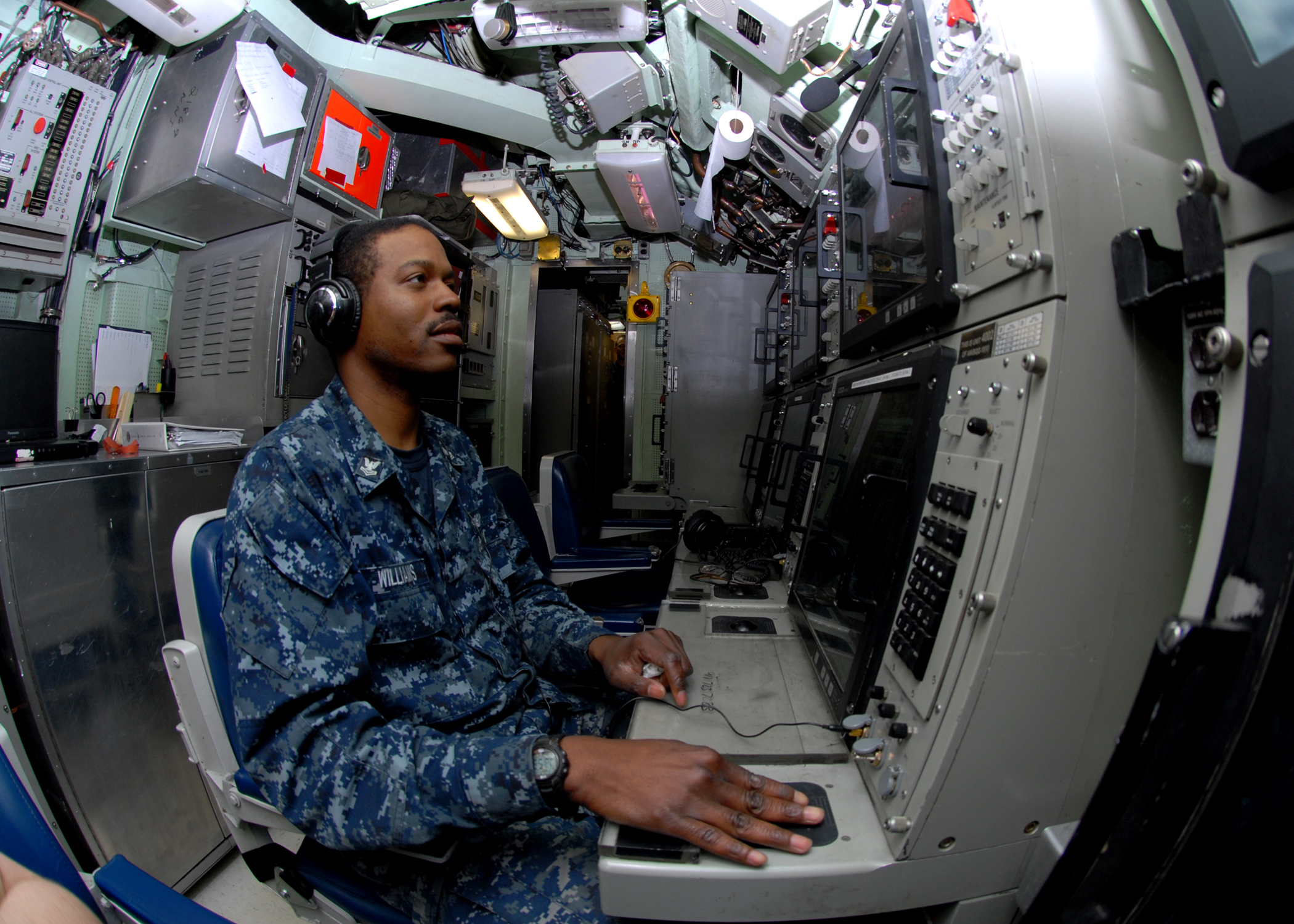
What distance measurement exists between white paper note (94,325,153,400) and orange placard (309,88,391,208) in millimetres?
1304

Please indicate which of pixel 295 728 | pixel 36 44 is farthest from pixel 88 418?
pixel 295 728

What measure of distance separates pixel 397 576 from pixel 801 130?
2.73 metres

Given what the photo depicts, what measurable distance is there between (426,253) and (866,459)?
1.11m

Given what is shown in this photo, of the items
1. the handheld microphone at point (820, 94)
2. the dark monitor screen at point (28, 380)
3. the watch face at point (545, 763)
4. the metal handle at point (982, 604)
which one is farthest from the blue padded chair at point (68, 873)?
the handheld microphone at point (820, 94)

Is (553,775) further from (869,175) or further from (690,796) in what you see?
(869,175)

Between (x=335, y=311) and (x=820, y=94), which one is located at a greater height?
(x=820, y=94)

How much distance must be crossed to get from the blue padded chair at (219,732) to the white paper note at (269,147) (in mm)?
2537

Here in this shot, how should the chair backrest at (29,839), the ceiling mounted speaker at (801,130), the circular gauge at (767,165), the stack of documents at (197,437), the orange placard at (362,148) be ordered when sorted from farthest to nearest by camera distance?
the orange placard at (362,148) → the circular gauge at (767,165) → the ceiling mounted speaker at (801,130) → the stack of documents at (197,437) → the chair backrest at (29,839)

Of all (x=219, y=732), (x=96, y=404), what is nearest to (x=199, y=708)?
(x=219, y=732)

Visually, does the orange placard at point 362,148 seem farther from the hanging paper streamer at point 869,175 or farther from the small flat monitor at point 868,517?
the small flat monitor at point 868,517

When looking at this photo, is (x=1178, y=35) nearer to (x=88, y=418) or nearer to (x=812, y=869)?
(x=812, y=869)

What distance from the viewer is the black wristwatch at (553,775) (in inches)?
31.4

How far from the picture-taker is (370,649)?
990 millimetres

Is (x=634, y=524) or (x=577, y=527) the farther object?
(x=634, y=524)
